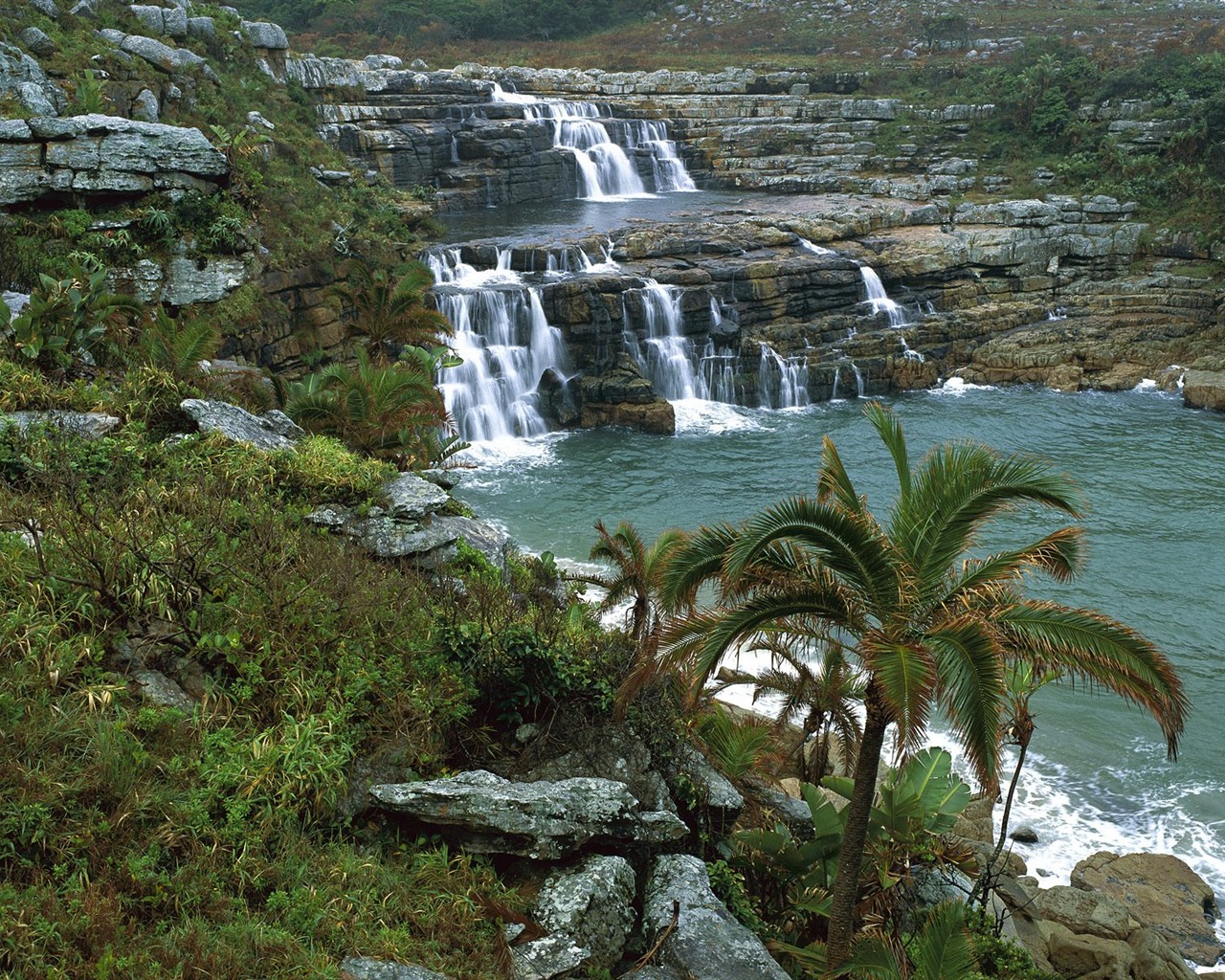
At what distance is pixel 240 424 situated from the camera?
11867 millimetres

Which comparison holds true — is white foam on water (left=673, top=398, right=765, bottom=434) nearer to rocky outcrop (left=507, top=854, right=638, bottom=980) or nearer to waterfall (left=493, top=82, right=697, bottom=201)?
waterfall (left=493, top=82, right=697, bottom=201)

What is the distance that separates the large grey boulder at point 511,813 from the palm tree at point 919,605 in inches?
51.0

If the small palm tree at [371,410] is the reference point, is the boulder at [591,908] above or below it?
below

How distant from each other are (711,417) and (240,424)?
723 inches

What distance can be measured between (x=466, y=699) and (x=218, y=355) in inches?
608

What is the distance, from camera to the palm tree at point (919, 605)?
6.13 m

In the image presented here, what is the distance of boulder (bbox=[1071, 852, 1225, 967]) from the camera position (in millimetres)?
10805

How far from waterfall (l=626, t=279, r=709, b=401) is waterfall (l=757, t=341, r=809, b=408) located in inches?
68.3

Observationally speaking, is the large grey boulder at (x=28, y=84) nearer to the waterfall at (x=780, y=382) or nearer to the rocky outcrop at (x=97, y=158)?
the rocky outcrop at (x=97, y=158)

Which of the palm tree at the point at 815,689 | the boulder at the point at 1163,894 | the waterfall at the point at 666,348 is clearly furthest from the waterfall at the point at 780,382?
the boulder at the point at 1163,894

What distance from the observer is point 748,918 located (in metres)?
7.53

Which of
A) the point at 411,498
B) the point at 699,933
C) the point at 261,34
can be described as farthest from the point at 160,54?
the point at 699,933

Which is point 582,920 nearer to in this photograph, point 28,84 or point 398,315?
point 398,315

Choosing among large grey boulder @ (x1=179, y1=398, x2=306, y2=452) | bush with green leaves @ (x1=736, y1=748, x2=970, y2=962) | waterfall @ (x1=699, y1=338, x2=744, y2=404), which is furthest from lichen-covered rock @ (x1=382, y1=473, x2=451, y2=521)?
waterfall @ (x1=699, y1=338, x2=744, y2=404)
